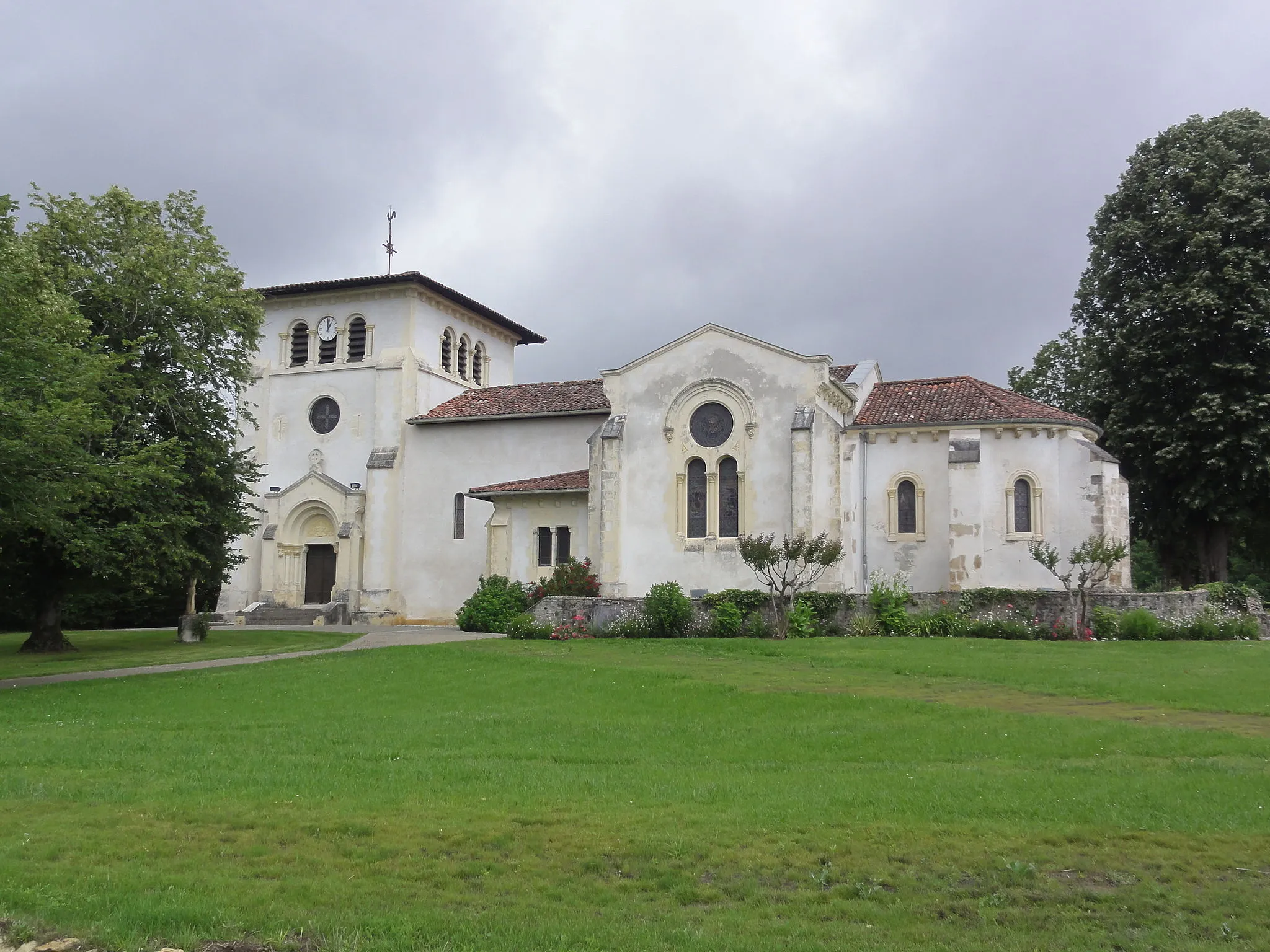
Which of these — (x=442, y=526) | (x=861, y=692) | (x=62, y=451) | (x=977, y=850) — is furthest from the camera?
(x=442, y=526)

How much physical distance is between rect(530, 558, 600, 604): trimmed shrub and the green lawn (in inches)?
629

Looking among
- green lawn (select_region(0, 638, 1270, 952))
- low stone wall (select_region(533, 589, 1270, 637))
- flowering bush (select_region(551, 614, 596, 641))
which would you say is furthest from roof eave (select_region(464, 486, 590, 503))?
green lawn (select_region(0, 638, 1270, 952))

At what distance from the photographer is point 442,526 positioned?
132 ft

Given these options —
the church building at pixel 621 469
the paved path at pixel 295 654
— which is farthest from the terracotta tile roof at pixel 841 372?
the paved path at pixel 295 654

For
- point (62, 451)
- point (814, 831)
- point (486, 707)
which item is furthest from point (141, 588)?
point (814, 831)

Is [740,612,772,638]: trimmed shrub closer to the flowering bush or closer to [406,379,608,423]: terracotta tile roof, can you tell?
the flowering bush

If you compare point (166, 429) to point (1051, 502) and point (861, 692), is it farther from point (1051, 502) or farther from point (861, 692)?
point (1051, 502)

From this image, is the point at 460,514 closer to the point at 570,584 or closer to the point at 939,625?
the point at 570,584

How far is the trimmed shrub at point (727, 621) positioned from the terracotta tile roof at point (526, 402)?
37.4ft

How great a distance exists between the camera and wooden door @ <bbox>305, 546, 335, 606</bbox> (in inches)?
1633

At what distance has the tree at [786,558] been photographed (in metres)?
28.0

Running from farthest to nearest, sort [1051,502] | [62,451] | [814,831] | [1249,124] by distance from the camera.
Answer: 1. [1249,124]
2. [1051,502]
3. [62,451]
4. [814,831]

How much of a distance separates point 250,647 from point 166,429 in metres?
6.37

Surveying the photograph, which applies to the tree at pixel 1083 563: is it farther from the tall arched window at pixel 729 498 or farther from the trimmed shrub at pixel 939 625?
the tall arched window at pixel 729 498
